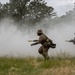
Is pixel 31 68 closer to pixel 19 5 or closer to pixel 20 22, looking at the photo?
pixel 20 22

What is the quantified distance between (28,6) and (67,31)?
26019 mm

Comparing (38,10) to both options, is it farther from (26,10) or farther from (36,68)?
(36,68)

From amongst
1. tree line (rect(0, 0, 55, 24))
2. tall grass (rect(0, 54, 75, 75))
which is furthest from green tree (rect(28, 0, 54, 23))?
tall grass (rect(0, 54, 75, 75))

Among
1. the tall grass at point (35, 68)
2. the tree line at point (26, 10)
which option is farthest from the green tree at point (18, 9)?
the tall grass at point (35, 68)

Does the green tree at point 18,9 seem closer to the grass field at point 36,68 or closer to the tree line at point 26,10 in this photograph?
the tree line at point 26,10

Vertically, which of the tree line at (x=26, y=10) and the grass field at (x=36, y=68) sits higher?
the tree line at (x=26, y=10)

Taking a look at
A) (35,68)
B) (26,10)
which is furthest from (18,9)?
(35,68)

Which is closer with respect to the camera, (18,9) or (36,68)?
(36,68)

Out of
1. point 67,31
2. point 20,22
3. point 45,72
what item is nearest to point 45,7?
point 20,22

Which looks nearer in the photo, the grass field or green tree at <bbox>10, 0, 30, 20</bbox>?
the grass field

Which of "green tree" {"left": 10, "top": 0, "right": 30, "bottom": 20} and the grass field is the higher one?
"green tree" {"left": 10, "top": 0, "right": 30, "bottom": 20}

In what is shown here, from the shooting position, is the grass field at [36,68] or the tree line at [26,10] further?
the tree line at [26,10]

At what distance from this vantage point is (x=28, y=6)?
5509 cm

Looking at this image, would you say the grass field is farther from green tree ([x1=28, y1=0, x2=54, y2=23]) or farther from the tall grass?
green tree ([x1=28, y1=0, x2=54, y2=23])
